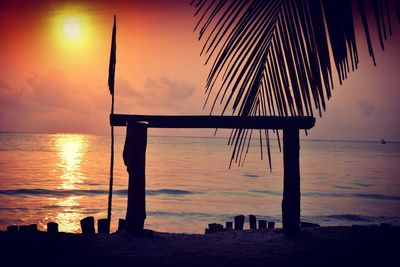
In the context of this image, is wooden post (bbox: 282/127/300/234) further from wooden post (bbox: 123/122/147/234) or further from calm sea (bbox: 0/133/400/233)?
calm sea (bbox: 0/133/400/233)

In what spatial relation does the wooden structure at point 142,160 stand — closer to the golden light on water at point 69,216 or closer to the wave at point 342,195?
the golden light on water at point 69,216

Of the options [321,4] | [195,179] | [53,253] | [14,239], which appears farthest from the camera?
[195,179]

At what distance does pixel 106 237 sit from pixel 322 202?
A: 2410 centimetres

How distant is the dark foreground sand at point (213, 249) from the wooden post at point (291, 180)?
30 centimetres

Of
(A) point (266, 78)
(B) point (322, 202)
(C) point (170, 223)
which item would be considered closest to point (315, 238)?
(A) point (266, 78)

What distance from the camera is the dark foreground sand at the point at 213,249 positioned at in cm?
599

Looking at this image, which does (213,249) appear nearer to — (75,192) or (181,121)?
(181,121)

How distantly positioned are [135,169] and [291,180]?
9.23ft

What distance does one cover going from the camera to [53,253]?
6344mm

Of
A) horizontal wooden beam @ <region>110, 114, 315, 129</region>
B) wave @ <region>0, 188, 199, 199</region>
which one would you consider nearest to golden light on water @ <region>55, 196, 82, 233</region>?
wave @ <region>0, 188, 199, 199</region>

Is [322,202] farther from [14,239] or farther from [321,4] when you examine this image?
[321,4]

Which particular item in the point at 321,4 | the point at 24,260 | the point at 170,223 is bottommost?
the point at 170,223

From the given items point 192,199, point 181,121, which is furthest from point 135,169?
point 192,199

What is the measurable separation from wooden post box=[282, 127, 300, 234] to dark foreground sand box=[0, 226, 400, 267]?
11.7 inches
